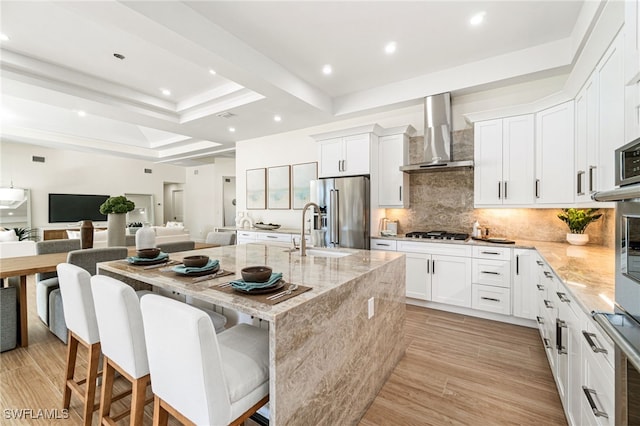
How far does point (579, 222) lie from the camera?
2.94 meters

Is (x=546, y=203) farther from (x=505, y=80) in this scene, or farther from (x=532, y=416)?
(x=532, y=416)

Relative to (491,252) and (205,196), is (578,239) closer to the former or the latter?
(491,252)

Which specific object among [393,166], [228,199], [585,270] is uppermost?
[393,166]

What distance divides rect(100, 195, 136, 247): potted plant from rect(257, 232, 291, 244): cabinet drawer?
2.34 metres

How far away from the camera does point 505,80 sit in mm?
3291

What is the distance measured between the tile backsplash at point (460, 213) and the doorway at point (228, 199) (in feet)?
20.9

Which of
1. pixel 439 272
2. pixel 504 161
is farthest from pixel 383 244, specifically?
pixel 504 161

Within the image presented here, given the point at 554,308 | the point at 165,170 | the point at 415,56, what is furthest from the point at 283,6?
the point at 165,170

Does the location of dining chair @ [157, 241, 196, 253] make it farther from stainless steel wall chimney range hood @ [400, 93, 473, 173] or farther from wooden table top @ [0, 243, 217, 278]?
stainless steel wall chimney range hood @ [400, 93, 473, 173]

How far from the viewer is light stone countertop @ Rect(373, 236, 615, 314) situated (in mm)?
1265

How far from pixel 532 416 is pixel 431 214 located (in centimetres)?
265

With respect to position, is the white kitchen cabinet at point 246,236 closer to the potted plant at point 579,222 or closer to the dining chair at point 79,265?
the dining chair at point 79,265

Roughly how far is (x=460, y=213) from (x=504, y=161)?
885 millimetres

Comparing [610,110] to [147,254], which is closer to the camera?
[610,110]
